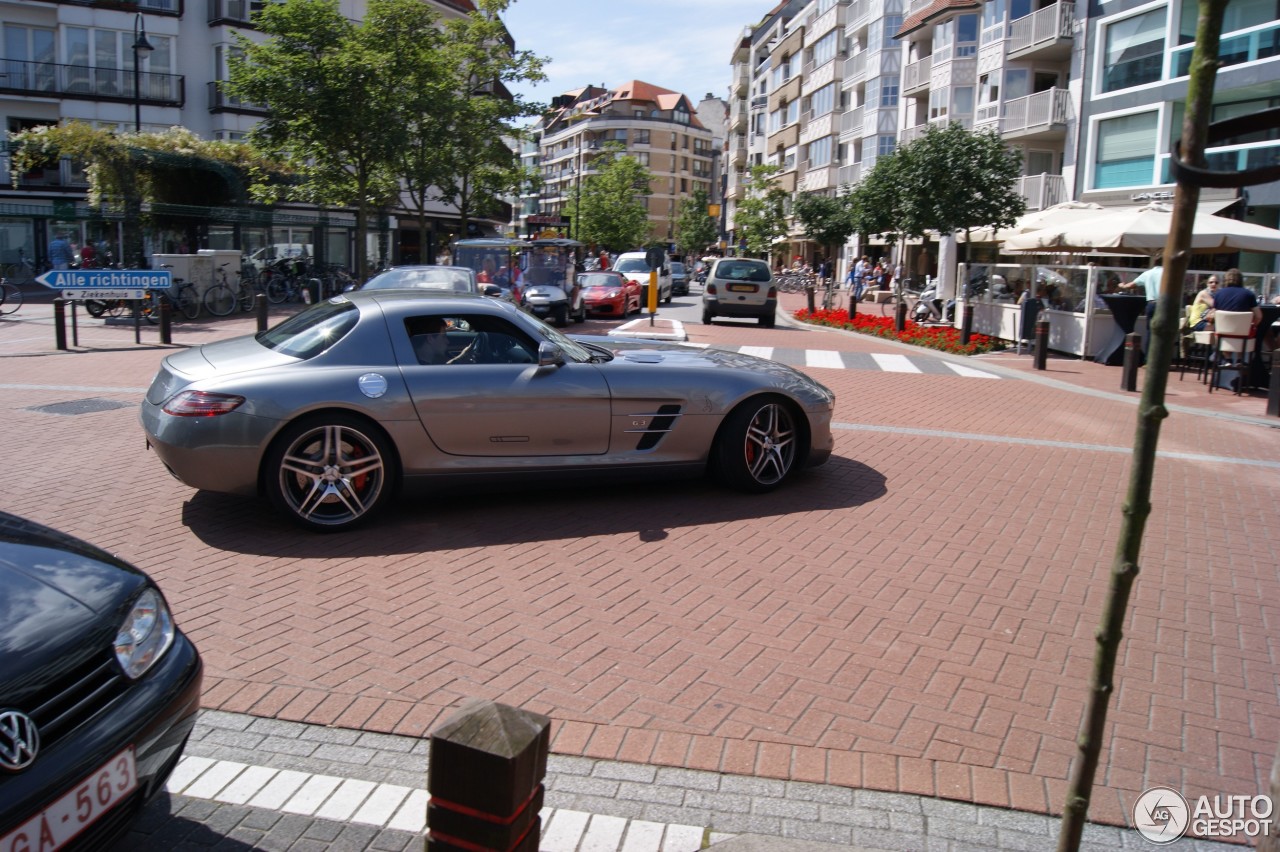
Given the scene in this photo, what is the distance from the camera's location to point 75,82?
130 ft

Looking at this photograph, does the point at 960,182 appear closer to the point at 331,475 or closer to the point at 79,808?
the point at 331,475

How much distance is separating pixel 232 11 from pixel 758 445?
44136 mm

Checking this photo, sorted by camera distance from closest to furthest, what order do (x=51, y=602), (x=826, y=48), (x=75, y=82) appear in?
(x=51, y=602), (x=75, y=82), (x=826, y=48)

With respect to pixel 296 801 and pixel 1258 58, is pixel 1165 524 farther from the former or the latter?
pixel 1258 58

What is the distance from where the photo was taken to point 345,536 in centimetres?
606

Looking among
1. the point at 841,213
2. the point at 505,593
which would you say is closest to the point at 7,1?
the point at 841,213

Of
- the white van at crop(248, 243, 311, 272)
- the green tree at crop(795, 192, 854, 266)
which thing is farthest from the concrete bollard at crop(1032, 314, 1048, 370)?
the green tree at crop(795, 192, 854, 266)

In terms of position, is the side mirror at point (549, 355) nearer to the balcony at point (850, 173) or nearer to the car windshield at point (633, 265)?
the car windshield at point (633, 265)

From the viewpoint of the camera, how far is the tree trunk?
2037 millimetres

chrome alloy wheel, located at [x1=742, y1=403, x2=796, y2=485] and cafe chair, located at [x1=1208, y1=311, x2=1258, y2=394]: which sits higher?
cafe chair, located at [x1=1208, y1=311, x2=1258, y2=394]

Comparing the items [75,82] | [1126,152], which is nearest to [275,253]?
[75,82]

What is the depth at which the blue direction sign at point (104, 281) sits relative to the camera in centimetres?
1667

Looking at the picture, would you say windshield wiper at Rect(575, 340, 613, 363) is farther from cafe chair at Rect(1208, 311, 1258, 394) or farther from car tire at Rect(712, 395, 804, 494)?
cafe chair at Rect(1208, 311, 1258, 394)

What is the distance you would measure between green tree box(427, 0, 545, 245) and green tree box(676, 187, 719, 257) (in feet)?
234
